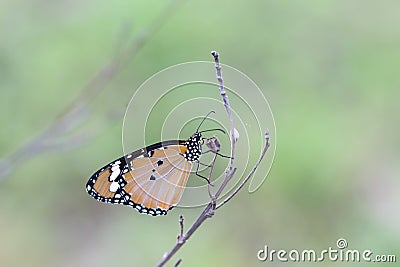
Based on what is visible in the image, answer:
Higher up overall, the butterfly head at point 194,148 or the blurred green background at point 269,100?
the blurred green background at point 269,100

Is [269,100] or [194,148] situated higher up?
[269,100]

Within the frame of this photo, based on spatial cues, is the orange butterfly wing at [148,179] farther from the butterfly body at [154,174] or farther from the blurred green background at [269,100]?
the blurred green background at [269,100]

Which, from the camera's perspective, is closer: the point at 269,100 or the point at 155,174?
the point at 155,174

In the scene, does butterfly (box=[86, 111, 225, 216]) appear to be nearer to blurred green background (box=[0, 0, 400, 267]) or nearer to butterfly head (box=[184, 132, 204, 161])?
butterfly head (box=[184, 132, 204, 161])

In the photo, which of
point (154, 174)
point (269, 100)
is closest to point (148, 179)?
point (154, 174)

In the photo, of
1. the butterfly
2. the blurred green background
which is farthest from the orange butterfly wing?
the blurred green background

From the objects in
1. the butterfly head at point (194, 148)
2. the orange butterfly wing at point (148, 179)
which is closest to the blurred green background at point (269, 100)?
the orange butterfly wing at point (148, 179)

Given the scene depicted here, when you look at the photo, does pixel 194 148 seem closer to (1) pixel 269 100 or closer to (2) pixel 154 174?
(2) pixel 154 174
